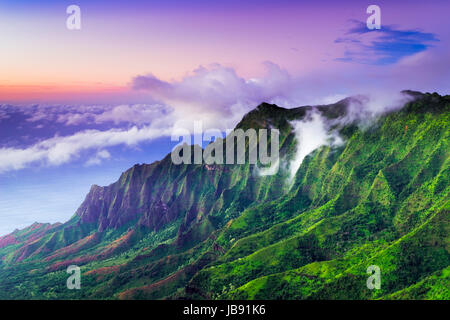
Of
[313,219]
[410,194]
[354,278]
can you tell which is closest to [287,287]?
[354,278]

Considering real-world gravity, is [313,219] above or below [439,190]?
below

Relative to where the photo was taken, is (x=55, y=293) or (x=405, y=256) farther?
(x=55, y=293)

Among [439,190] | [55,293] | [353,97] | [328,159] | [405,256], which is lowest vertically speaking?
[55,293]
